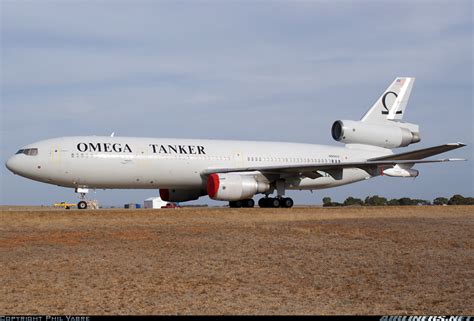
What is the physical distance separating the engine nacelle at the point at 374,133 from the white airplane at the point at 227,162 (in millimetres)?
67

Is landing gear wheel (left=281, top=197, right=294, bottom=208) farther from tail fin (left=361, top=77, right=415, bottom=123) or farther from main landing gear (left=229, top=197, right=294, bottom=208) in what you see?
tail fin (left=361, top=77, right=415, bottom=123)

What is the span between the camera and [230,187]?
3130cm

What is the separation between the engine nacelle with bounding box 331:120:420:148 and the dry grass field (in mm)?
19666

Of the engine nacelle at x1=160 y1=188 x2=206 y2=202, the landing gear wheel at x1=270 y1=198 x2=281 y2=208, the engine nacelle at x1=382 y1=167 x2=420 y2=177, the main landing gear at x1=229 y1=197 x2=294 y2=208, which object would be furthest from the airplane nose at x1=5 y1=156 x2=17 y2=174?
the engine nacelle at x1=382 y1=167 x2=420 y2=177

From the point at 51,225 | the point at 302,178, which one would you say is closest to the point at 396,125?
the point at 302,178

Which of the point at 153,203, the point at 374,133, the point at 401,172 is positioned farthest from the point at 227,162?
the point at 153,203

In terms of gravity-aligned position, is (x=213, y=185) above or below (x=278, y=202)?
above

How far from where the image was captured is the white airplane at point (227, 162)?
98.8ft

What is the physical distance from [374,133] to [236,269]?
1207 inches

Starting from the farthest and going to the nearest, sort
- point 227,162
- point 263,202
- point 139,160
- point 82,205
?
point 263,202, point 227,162, point 139,160, point 82,205

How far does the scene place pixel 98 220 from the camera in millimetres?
22578

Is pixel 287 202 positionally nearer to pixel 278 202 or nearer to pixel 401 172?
pixel 278 202

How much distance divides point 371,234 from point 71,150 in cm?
1747

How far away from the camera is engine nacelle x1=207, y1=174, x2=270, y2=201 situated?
30984 millimetres
